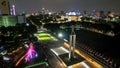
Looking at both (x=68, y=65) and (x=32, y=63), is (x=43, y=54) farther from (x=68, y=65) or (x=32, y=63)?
(x=68, y=65)

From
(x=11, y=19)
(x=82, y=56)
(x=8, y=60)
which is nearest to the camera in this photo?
(x=82, y=56)

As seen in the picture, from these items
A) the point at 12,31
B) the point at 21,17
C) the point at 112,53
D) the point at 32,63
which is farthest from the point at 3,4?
the point at 32,63

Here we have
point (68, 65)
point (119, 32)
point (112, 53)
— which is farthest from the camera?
point (119, 32)

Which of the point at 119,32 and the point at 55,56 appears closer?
the point at 55,56

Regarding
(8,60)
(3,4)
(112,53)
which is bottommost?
(112,53)

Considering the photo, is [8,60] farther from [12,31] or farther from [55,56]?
[12,31]

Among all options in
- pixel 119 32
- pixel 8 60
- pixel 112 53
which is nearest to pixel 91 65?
pixel 8 60

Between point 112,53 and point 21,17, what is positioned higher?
point 21,17

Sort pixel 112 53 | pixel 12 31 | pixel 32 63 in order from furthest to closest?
1. pixel 12 31
2. pixel 112 53
3. pixel 32 63

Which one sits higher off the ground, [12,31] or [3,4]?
[3,4]
